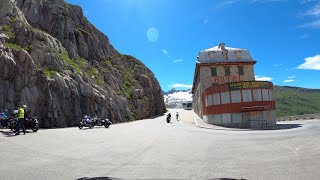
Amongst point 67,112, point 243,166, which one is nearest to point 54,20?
point 67,112

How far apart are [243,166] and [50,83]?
35.2 m

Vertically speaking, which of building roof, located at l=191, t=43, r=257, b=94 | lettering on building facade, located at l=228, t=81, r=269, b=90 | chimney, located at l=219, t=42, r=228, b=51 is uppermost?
chimney, located at l=219, t=42, r=228, b=51

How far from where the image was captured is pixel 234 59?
57469 millimetres

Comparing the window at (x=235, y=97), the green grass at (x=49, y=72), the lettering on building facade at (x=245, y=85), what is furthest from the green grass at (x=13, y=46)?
the window at (x=235, y=97)

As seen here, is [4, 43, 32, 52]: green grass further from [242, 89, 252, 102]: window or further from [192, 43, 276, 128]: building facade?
[242, 89, 252, 102]: window

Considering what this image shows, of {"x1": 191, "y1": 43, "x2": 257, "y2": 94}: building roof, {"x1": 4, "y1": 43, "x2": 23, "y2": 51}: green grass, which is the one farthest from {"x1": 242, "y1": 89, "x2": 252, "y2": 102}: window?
{"x1": 4, "y1": 43, "x2": 23, "y2": 51}: green grass

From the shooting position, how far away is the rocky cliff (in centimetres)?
3625

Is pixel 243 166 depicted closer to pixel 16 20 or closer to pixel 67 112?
pixel 67 112

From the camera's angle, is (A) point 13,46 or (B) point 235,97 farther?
(A) point 13,46

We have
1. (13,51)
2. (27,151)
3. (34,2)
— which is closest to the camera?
(27,151)

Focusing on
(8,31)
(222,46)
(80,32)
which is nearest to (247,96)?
(222,46)

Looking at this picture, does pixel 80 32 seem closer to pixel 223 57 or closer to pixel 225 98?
pixel 223 57

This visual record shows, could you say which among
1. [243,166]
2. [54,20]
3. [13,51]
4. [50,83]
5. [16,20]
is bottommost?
[243,166]

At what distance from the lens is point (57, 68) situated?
4225 cm
